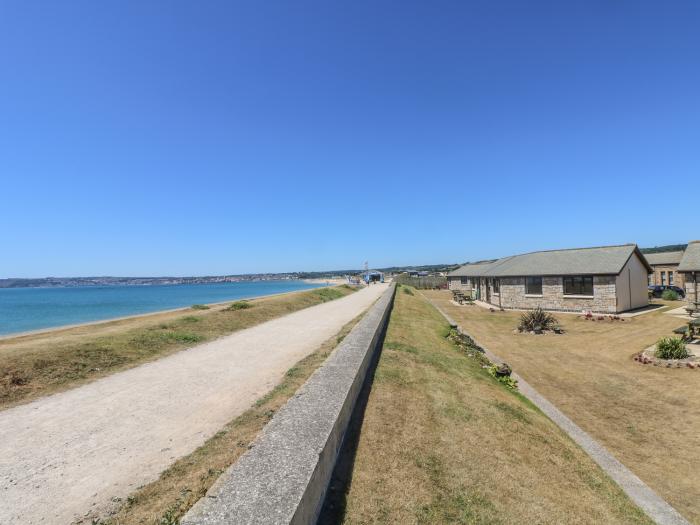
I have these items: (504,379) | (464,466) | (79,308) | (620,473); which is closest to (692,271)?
(504,379)

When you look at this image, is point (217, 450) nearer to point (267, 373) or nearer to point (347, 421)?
point (347, 421)

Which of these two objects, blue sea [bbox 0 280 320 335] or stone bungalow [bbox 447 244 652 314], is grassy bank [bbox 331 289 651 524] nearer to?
stone bungalow [bbox 447 244 652 314]

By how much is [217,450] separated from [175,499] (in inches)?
47.6

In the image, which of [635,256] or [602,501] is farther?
[635,256]

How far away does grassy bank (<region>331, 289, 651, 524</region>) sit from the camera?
13.5ft

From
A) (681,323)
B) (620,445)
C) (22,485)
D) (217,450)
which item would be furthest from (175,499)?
(681,323)

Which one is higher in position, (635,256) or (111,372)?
(635,256)

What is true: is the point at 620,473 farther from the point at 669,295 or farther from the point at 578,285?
the point at 669,295

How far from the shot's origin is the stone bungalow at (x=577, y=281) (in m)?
26.0

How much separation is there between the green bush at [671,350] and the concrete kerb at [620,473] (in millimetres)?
7176

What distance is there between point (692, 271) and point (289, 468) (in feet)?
114

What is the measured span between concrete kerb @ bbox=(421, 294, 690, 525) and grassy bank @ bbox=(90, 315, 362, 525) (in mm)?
5947

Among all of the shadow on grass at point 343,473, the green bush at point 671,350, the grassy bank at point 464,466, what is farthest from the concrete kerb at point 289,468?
the green bush at point 671,350

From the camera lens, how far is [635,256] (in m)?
28.3
